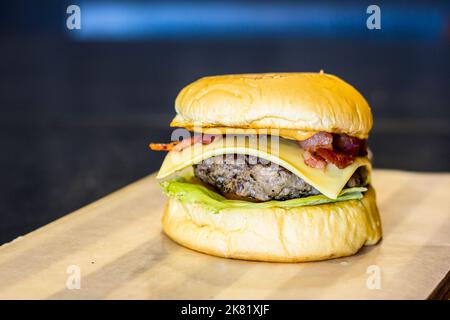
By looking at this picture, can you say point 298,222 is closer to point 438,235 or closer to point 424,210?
point 438,235

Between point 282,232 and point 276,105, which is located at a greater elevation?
point 276,105

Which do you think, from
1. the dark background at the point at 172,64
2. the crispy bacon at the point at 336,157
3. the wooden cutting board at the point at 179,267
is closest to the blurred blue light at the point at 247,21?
the dark background at the point at 172,64

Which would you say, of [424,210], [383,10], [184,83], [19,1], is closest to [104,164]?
[424,210]

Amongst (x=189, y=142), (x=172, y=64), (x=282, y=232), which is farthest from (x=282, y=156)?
(x=172, y=64)

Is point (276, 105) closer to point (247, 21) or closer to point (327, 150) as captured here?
point (327, 150)

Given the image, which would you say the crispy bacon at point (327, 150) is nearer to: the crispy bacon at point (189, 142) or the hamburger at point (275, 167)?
the hamburger at point (275, 167)

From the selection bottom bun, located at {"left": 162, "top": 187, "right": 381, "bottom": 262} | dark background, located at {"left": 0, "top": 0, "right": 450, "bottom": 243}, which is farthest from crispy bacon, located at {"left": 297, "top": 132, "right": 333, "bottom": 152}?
dark background, located at {"left": 0, "top": 0, "right": 450, "bottom": 243}

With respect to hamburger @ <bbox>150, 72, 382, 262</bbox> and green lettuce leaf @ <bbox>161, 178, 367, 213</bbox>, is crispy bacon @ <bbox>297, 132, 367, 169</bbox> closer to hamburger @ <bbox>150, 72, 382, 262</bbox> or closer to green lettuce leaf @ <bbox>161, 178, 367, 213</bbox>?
hamburger @ <bbox>150, 72, 382, 262</bbox>
